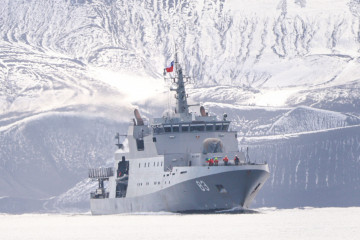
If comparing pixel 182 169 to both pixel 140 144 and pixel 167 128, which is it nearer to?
pixel 167 128

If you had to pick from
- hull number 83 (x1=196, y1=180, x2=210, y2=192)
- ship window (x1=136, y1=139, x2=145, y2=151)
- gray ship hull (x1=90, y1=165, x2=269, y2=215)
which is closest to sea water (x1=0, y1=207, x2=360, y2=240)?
gray ship hull (x1=90, y1=165, x2=269, y2=215)

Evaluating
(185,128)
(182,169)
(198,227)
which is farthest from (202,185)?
(198,227)

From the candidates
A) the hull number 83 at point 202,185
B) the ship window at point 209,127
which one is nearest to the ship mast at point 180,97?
the ship window at point 209,127

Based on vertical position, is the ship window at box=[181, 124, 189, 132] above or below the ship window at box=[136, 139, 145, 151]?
above

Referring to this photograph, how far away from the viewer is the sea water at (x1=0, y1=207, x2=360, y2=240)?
119 meters

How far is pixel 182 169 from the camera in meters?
141

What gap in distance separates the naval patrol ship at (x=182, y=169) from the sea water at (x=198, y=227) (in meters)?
1.59

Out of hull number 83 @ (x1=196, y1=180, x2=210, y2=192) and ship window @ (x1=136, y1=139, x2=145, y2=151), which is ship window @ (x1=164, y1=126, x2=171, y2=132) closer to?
ship window @ (x1=136, y1=139, x2=145, y2=151)

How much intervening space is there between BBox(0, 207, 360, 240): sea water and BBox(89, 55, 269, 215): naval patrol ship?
159 cm

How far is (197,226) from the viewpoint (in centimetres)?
12656

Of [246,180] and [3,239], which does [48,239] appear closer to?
[3,239]

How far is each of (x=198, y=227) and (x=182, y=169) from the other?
15861 mm

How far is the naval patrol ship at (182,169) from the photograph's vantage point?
139000 millimetres

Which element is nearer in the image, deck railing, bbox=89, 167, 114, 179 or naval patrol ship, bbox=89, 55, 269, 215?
naval patrol ship, bbox=89, 55, 269, 215
